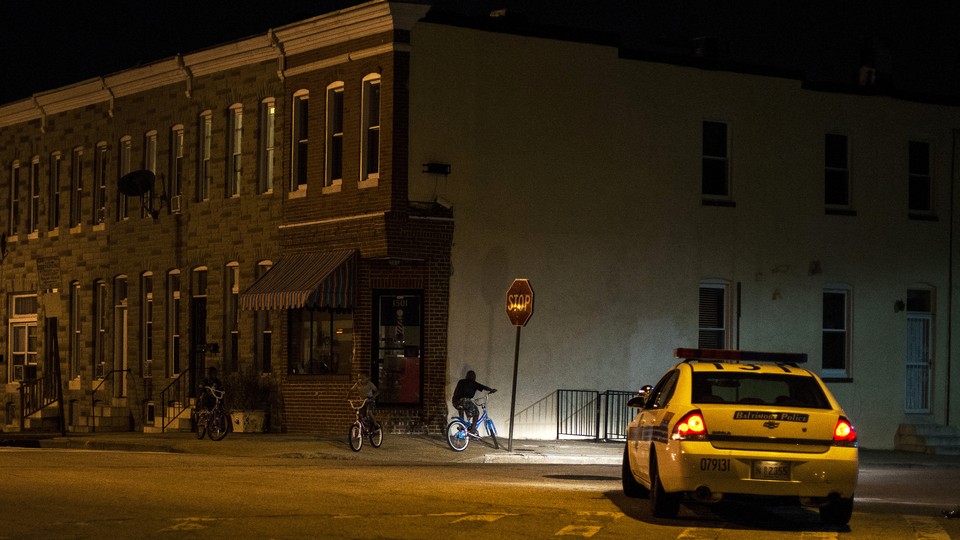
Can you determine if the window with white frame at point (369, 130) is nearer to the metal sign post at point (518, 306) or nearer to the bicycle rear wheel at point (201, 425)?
the metal sign post at point (518, 306)

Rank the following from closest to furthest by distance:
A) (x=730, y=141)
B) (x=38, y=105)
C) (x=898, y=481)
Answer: (x=898, y=481), (x=730, y=141), (x=38, y=105)

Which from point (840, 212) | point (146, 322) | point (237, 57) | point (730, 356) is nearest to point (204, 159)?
point (237, 57)

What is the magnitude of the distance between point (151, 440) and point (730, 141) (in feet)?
45.1

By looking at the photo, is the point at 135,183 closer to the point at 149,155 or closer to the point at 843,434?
the point at 149,155

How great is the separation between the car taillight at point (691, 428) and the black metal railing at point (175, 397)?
2093 cm

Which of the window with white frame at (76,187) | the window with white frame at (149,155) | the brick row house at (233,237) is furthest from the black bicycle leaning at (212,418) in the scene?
the window with white frame at (76,187)

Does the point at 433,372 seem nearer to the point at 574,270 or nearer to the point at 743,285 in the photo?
the point at 574,270

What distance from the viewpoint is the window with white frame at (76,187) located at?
3856 cm

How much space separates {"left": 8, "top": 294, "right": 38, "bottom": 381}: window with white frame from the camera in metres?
39.9

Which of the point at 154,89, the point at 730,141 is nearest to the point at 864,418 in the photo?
the point at 730,141

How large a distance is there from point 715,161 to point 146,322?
14.4m

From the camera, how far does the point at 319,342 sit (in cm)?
2984

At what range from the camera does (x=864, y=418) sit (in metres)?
32.7

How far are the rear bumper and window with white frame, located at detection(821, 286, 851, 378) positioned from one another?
63.8ft
